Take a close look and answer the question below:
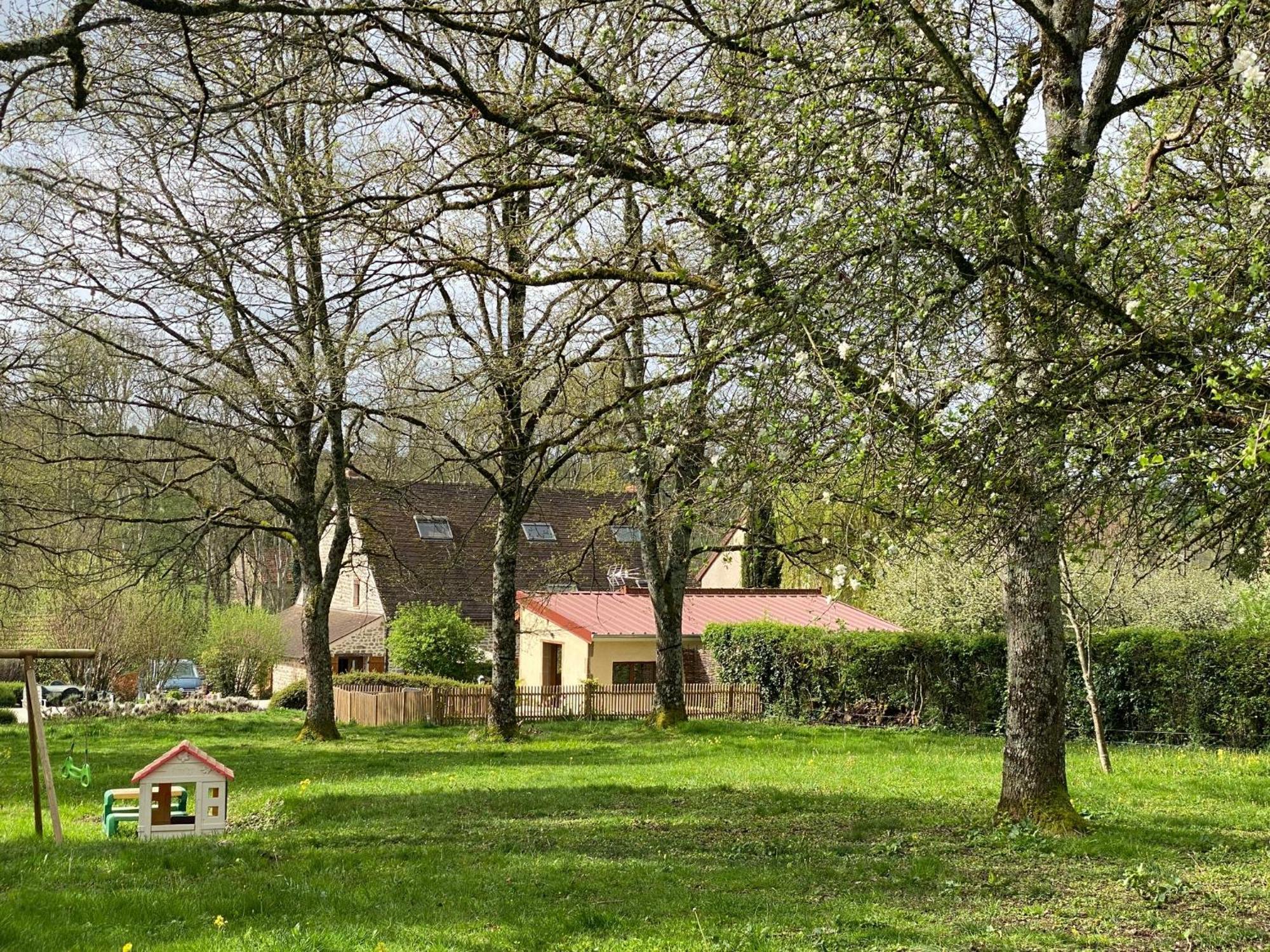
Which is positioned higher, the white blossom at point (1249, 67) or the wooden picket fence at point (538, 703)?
the white blossom at point (1249, 67)

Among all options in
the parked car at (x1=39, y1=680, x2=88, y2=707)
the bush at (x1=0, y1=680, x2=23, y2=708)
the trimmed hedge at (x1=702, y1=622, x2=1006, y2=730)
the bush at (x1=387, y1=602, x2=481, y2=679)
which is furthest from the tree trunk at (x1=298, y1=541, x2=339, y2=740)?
the bush at (x1=0, y1=680, x2=23, y2=708)

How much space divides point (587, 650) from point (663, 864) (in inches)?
905

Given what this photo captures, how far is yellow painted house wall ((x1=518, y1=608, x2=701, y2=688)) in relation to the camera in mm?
31086

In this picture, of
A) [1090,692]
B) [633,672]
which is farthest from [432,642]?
[1090,692]

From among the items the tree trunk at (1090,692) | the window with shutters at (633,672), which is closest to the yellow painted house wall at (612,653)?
the window with shutters at (633,672)

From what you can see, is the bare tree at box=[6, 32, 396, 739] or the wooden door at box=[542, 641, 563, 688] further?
the wooden door at box=[542, 641, 563, 688]

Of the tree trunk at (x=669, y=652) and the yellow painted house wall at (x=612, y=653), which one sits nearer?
the tree trunk at (x=669, y=652)

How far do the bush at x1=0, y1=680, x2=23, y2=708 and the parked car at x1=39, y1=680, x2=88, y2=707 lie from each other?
675 mm

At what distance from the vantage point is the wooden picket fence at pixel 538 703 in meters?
25.8

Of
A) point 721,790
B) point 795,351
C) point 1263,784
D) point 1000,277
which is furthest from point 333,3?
point 1263,784

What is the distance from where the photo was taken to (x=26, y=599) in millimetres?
27656

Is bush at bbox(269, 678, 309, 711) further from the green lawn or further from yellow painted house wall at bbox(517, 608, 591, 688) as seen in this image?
the green lawn

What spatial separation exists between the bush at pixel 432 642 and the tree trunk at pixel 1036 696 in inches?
935

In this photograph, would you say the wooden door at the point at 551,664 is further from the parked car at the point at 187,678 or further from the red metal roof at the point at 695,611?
the parked car at the point at 187,678
